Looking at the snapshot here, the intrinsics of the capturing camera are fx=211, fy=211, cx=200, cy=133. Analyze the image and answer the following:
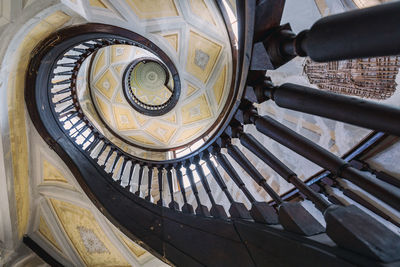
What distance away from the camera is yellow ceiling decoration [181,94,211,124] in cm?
802

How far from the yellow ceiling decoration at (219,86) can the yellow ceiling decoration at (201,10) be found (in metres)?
1.59

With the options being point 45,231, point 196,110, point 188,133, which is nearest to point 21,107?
point 45,231

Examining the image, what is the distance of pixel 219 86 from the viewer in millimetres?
7137

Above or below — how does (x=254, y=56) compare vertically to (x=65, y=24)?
below

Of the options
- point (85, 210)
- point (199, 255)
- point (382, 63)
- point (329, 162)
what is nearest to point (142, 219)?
point (199, 255)

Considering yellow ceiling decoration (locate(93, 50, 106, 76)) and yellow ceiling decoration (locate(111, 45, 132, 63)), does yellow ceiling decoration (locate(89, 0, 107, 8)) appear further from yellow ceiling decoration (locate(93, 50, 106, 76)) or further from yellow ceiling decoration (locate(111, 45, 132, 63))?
yellow ceiling decoration (locate(111, 45, 132, 63))

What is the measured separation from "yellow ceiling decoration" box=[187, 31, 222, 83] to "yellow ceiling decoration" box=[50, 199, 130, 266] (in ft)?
16.8

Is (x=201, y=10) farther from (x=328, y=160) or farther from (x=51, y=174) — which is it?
(x=328, y=160)

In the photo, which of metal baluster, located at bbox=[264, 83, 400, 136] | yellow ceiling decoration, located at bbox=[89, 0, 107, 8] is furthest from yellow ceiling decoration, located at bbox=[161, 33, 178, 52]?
metal baluster, located at bbox=[264, 83, 400, 136]

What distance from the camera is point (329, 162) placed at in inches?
47.8

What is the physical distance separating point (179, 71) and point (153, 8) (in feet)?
7.03

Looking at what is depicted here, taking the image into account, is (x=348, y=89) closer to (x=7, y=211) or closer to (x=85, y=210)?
(x=85, y=210)

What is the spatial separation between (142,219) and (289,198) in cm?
277

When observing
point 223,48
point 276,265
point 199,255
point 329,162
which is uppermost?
point 223,48
